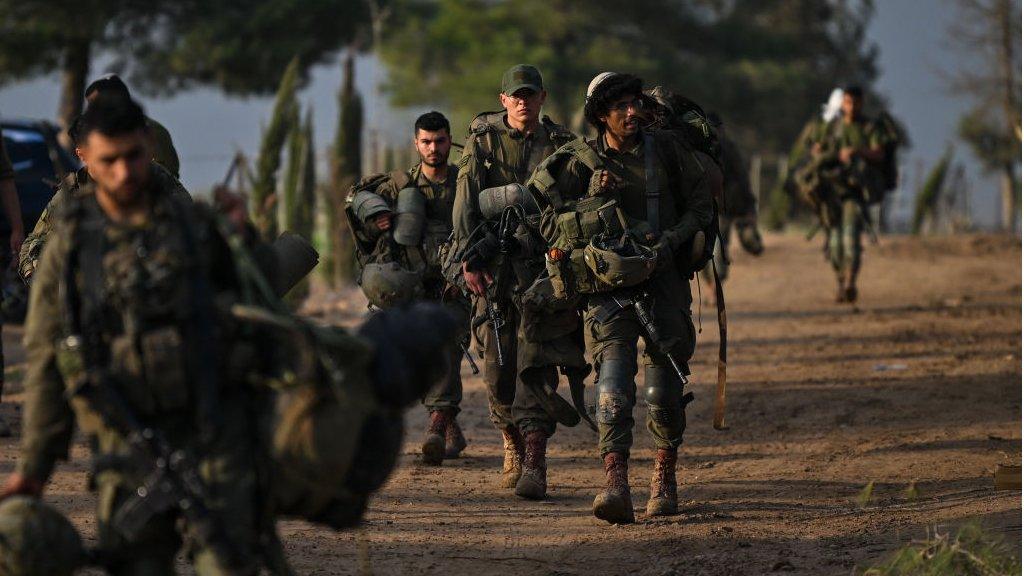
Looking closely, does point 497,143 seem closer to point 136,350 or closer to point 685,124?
A: point 685,124

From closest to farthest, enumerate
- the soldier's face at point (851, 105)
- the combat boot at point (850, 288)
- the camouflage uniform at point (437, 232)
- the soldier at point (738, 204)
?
the camouflage uniform at point (437, 232) < the soldier at point (738, 204) < the soldier's face at point (851, 105) < the combat boot at point (850, 288)

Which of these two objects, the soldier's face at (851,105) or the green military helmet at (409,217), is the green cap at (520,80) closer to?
the green military helmet at (409,217)

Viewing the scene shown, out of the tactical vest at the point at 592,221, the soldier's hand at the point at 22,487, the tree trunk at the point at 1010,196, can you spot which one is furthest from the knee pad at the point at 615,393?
the tree trunk at the point at 1010,196

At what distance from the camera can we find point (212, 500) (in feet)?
14.9

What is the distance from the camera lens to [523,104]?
8.79 metres

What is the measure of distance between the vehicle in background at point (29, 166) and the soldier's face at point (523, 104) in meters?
6.78

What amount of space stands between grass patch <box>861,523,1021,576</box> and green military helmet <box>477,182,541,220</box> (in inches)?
108

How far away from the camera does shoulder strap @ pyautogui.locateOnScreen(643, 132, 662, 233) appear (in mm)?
7789

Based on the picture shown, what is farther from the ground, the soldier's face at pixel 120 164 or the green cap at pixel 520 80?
the green cap at pixel 520 80

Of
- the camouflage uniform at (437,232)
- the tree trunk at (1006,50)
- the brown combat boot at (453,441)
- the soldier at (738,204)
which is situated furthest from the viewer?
the tree trunk at (1006,50)

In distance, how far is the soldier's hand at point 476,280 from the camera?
8492mm

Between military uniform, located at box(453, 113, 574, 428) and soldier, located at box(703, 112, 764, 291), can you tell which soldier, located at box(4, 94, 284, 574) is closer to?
military uniform, located at box(453, 113, 574, 428)

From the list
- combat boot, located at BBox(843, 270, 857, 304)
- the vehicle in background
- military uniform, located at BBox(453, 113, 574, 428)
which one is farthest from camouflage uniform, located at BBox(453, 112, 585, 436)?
combat boot, located at BBox(843, 270, 857, 304)

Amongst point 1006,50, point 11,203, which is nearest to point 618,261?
point 11,203
